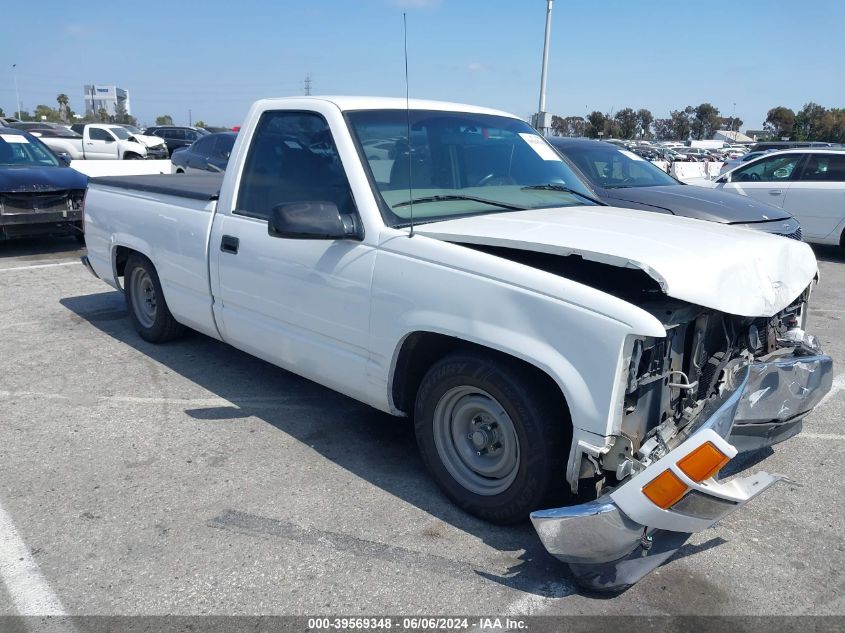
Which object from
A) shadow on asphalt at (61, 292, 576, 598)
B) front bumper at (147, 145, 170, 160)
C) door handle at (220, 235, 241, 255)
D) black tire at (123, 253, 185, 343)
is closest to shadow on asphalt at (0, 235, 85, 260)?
shadow on asphalt at (61, 292, 576, 598)

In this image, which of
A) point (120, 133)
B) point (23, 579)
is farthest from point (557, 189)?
point (120, 133)

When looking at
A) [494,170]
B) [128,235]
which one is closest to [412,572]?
[494,170]

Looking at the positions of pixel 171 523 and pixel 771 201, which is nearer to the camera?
pixel 171 523

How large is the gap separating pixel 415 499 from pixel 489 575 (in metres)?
0.73

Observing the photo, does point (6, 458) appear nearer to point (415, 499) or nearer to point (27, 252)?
point (415, 499)

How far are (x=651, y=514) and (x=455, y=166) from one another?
232 cm

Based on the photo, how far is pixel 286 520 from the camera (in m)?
3.52

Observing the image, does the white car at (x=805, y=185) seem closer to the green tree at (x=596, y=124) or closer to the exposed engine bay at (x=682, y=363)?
the exposed engine bay at (x=682, y=363)

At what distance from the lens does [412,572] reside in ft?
10.2

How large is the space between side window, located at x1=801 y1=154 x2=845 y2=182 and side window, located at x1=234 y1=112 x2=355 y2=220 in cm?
1028

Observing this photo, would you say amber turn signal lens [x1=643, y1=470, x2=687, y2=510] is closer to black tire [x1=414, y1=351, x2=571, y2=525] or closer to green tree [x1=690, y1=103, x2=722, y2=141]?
black tire [x1=414, y1=351, x2=571, y2=525]

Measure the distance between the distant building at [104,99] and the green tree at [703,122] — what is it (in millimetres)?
65118

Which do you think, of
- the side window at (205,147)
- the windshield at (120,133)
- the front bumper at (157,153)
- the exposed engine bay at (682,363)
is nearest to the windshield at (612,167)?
the exposed engine bay at (682,363)

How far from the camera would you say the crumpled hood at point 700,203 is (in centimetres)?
767
